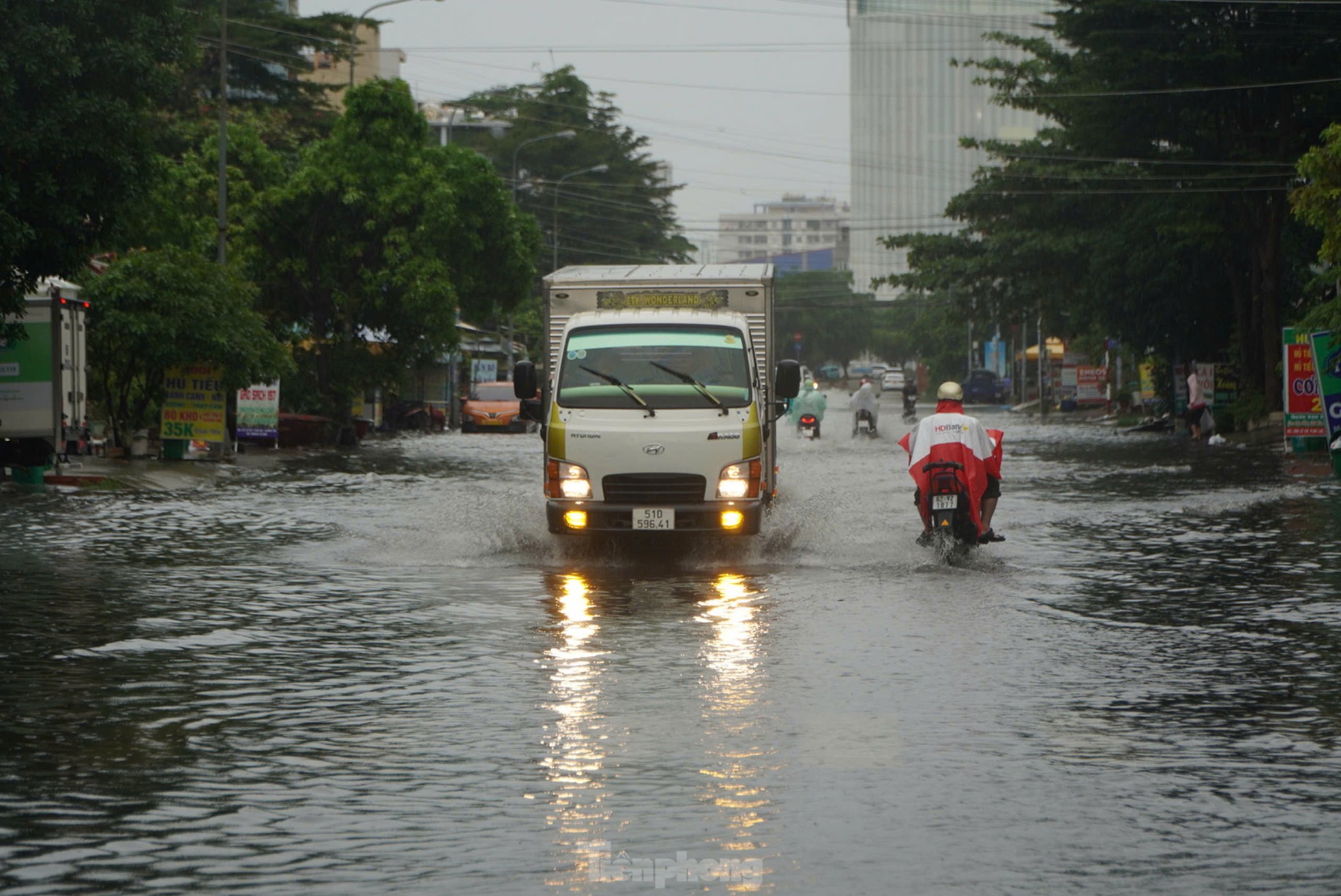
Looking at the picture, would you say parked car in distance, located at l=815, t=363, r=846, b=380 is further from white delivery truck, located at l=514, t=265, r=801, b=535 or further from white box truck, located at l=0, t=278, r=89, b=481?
white delivery truck, located at l=514, t=265, r=801, b=535

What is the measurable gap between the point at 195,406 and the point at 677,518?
18.1 meters

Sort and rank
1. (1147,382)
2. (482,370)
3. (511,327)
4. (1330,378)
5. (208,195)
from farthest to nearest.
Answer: (511,327), (482,370), (1147,382), (208,195), (1330,378)

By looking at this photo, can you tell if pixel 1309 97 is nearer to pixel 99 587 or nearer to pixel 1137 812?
pixel 99 587

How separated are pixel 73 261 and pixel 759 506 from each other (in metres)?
11.4

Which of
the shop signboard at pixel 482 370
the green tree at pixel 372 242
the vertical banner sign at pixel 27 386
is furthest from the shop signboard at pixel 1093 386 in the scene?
the vertical banner sign at pixel 27 386

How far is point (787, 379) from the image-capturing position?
17.1m

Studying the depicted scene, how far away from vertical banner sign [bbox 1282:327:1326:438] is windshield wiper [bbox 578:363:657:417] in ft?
52.8

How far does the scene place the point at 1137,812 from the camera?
670 cm

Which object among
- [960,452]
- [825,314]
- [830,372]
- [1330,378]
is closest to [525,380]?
[960,452]

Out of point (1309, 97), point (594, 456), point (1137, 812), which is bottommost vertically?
point (1137, 812)

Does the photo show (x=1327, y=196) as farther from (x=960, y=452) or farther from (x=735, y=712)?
(x=735, y=712)

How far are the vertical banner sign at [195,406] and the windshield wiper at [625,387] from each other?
648 inches

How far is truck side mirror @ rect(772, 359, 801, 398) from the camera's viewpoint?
16.8 metres

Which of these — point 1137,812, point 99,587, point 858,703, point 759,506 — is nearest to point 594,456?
point 759,506
